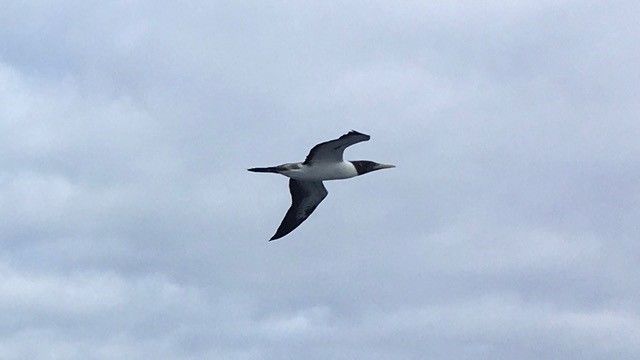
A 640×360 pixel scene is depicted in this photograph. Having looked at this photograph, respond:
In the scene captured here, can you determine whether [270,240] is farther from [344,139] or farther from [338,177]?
[344,139]

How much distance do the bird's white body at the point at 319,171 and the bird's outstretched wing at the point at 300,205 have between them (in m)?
2.92

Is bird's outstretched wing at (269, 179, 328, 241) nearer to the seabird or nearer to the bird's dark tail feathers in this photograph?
the seabird

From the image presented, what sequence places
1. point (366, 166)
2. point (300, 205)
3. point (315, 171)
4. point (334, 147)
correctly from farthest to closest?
point (300, 205)
point (366, 166)
point (315, 171)
point (334, 147)

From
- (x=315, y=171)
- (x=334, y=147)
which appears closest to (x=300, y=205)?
(x=315, y=171)

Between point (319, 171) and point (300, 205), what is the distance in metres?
5.02

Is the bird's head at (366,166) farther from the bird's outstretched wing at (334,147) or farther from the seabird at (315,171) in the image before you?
the bird's outstretched wing at (334,147)

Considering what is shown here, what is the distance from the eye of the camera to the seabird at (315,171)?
54.2 meters

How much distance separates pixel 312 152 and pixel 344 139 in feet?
8.15

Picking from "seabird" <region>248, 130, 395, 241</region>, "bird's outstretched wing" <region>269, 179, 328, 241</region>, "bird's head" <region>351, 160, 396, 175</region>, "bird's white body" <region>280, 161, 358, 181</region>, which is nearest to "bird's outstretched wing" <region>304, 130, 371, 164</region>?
"seabird" <region>248, 130, 395, 241</region>

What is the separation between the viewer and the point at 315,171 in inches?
2219

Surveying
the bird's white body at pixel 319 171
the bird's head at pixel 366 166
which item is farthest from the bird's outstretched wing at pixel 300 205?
the bird's white body at pixel 319 171

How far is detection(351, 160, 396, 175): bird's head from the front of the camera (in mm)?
59172

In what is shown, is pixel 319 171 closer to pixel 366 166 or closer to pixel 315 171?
pixel 315 171

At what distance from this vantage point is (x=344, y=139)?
52.9 meters
